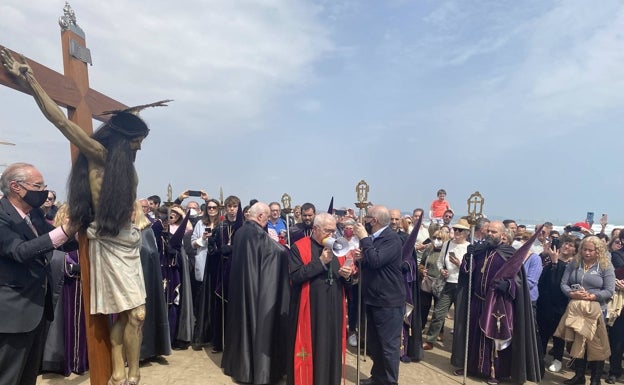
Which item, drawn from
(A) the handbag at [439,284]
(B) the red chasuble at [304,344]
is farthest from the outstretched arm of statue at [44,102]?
(A) the handbag at [439,284]

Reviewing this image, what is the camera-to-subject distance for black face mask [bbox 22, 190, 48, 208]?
314cm

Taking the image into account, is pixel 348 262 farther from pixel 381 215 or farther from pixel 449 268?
pixel 449 268

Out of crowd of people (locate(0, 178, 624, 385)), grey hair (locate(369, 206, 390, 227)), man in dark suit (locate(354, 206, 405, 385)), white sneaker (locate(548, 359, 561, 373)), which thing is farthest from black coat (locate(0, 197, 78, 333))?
white sneaker (locate(548, 359, 561, 373))

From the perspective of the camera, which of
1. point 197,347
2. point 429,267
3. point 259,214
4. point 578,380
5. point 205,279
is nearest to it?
point 259,214

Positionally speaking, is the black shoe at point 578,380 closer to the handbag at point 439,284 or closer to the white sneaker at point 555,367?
the white sneaker at point 555,367

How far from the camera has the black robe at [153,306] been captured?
5.38 meters

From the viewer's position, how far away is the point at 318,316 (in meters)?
4.47

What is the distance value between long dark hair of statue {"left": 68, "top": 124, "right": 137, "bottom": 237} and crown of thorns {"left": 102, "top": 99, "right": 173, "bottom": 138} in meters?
0.06

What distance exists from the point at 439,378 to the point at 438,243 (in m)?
2.58

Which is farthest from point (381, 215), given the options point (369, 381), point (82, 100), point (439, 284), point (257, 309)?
point (82, 100)

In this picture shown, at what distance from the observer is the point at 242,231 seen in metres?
5.42

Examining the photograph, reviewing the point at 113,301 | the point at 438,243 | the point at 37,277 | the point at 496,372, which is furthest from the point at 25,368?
the point at 438,243

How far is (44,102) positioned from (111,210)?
89cm

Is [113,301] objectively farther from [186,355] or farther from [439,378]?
[439,378]
